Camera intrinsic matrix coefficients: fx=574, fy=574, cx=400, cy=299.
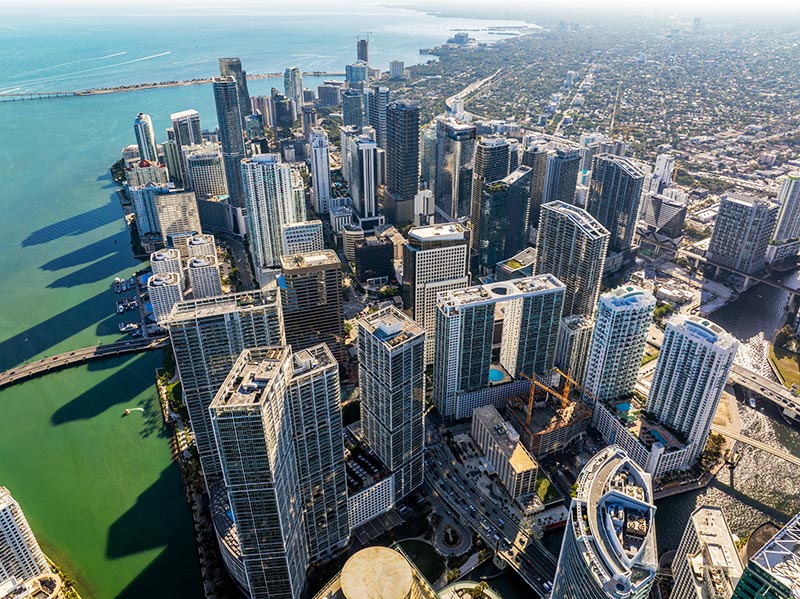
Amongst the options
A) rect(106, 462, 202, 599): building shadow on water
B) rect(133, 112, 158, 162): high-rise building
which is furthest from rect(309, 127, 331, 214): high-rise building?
rect(106, 462, 202, 599): building shadow on water

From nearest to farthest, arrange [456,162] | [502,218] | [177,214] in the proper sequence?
1. [502,218]
2. [177,214]
3. [456,162]

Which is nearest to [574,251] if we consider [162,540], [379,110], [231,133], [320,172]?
[162,540]

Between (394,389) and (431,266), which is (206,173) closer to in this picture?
(431,266)

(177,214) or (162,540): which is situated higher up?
(177,214)

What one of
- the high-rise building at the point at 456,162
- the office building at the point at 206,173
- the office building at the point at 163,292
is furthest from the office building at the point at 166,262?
the high-rise building at the point at 456,162

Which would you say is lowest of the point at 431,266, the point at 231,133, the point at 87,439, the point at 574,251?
the point at 87,439

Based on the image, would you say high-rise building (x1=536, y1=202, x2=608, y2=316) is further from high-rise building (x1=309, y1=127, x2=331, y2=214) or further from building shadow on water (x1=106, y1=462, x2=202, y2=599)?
high-rise building (x1=309, y1=127, x2=331, y2=214)
